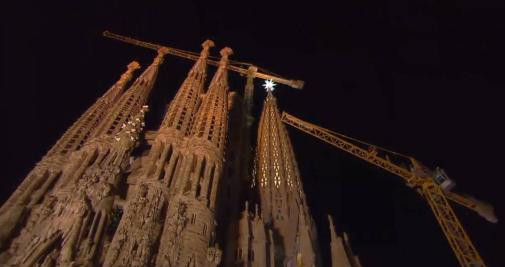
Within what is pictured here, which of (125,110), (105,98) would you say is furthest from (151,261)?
(105,98)

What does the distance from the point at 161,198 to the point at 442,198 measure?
77.4 ft

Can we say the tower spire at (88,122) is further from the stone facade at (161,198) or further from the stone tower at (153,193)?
the stone tower at (153,193)

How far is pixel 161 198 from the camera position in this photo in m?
26.1

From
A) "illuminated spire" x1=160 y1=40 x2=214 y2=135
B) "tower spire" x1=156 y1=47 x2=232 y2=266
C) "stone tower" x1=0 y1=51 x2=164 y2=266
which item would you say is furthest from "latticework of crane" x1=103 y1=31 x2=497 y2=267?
"stone tower" x1=0 y1=51 x2=164 y2=266

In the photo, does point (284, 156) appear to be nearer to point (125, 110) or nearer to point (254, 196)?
point (254, 196)

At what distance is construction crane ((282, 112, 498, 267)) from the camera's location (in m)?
33.2

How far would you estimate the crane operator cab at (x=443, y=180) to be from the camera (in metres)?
35.7

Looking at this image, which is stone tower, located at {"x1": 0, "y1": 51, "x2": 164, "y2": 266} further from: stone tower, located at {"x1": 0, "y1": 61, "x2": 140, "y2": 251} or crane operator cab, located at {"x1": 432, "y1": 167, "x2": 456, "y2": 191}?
crane operator cab, located at {"x1": 432, "y1": 167, "x2": 456, "y2": 191}

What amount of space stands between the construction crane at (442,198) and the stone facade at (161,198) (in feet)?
29.6

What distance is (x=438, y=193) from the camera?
1455 inches

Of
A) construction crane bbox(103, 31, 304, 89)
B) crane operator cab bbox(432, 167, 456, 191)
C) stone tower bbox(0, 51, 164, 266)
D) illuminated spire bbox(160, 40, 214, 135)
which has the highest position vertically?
construction crane bbox(103, 31, 304, 89)

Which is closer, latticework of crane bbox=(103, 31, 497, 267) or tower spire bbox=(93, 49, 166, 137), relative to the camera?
latticework of crane bbox=(103, 31, 497, 267)

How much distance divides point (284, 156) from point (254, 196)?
15.6ft

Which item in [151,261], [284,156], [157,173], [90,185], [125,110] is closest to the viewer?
[151,261]
